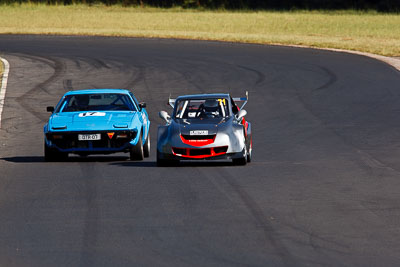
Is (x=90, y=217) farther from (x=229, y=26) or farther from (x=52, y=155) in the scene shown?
(x=229, y=26)

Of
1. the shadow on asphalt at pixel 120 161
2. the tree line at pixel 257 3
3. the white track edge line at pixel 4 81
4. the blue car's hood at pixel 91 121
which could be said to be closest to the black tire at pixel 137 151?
the shadow on asphalt at pixel 120 161

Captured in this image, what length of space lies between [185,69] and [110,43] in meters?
15.1

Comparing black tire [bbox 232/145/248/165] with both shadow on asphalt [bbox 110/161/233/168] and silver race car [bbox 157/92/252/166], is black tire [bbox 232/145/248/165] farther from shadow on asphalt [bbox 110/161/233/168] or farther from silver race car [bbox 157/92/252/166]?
shadow on asphalt [bbox 110/161/233/168]

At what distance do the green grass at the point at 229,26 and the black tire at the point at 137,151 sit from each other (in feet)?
94.8

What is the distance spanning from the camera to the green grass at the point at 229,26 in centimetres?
5572

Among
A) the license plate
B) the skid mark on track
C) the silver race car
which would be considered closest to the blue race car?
the license plate

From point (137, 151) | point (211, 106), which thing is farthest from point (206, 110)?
point (137, 151)

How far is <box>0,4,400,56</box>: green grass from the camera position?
55719 mm

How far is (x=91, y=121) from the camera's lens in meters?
18.7

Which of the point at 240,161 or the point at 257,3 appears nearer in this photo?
the point at 240,161

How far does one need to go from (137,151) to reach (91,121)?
1.07 m

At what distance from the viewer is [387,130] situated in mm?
24031

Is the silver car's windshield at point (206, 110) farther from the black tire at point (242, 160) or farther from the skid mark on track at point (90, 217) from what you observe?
the skid mark on track at point (90, 217)

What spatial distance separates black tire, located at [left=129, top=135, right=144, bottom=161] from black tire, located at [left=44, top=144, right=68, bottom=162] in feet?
4.46
